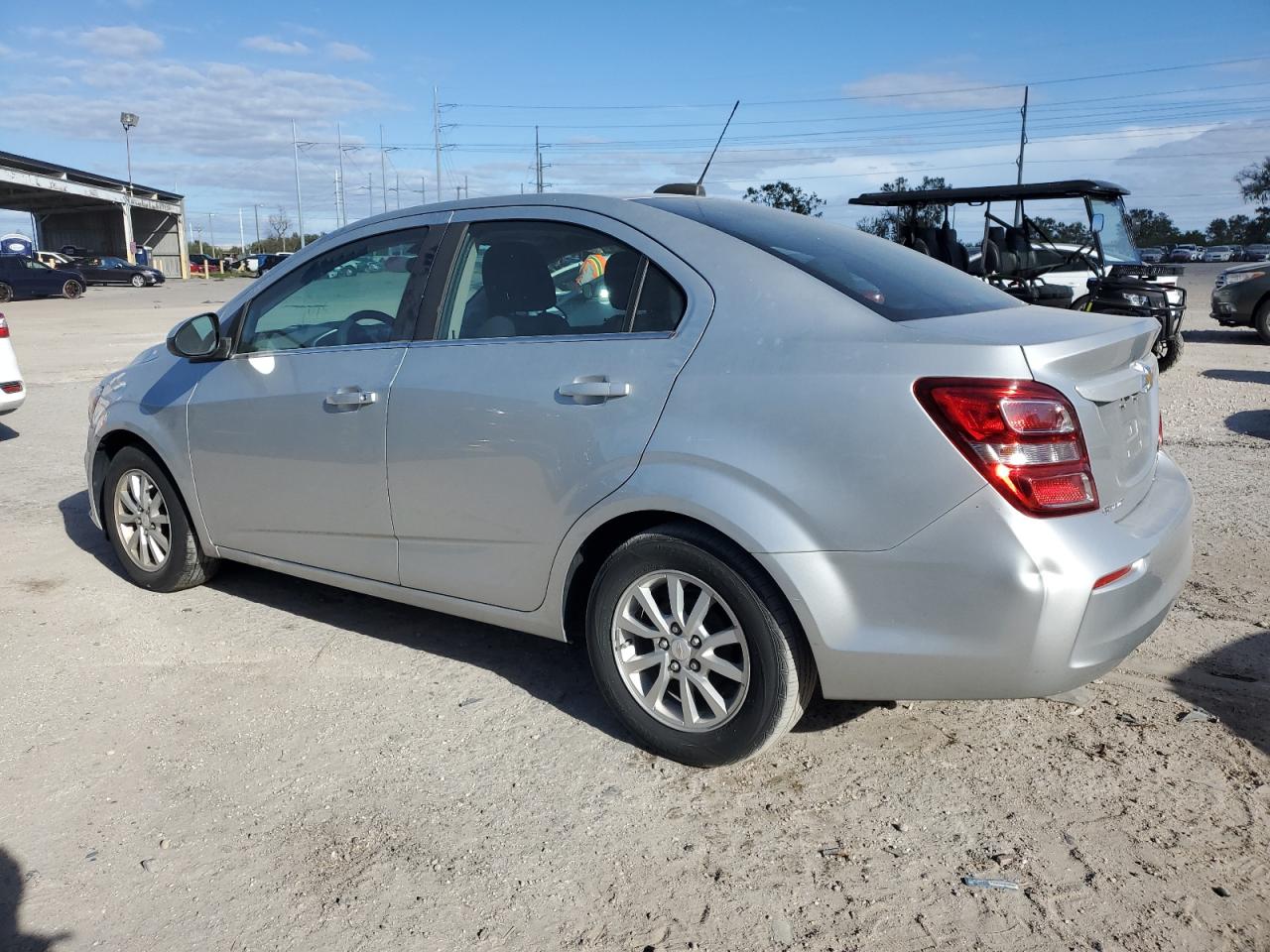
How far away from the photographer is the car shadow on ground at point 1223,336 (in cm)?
1670

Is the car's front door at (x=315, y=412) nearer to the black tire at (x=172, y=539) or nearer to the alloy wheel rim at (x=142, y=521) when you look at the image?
the black tire at (x=172, y=539)

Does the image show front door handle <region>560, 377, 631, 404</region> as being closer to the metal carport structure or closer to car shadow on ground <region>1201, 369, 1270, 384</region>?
car shadow on ground <region>1201, 369, 1270, 384</region>

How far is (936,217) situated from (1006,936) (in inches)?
487

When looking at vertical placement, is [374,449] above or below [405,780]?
above

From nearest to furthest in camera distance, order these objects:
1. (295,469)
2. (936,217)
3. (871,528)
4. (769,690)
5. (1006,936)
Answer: (1006,936) < (871,528) < (769,690) < (295,469) < (936,217)

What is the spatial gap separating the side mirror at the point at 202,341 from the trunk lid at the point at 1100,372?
2959mm

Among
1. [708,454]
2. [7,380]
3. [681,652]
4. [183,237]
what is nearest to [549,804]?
[681,652]

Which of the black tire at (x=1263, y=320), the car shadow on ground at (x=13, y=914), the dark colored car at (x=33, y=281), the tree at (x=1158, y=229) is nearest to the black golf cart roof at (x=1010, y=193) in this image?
the black tire at (x=1263, y=320)

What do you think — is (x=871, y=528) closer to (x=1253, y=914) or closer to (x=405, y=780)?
(x=1253, y=914)

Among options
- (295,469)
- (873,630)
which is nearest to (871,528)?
(873,630)

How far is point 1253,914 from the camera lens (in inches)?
98.0

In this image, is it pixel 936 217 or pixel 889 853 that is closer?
pixel 889 853

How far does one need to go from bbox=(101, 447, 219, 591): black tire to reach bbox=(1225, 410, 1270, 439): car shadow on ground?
25.3ft

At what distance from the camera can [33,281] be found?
33.4m
